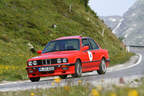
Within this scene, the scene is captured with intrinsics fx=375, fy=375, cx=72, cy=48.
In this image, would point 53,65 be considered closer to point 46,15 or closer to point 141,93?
point 141,93

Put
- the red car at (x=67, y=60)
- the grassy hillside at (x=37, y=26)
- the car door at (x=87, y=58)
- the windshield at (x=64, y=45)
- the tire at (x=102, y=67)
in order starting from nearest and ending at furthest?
the red car at (x=67, y=60), the car door at (x=87, y=58), the windshield at (x=64, y=45), the tire at (x=102, y=67), the grassy hillside at (x=37, y=26)

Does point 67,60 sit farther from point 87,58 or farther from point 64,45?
point 87,58

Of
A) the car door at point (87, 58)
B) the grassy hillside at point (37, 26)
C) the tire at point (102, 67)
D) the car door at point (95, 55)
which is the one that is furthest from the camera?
the grassy hillside at point (37, 26)

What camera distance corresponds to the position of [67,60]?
39.5ft

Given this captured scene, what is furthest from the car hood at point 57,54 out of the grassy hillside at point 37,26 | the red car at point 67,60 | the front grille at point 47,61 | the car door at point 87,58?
the grassy hillside at point 37,26

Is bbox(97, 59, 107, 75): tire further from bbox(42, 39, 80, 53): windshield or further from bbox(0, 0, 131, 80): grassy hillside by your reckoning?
bbox(0, 0, 131, 80): grassy hillside

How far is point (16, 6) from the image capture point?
145 feet

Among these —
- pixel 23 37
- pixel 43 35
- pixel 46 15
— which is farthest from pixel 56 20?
pixel 23 37

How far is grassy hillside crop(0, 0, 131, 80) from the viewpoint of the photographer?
101ft

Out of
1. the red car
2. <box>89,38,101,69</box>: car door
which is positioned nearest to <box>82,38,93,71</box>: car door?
the red car

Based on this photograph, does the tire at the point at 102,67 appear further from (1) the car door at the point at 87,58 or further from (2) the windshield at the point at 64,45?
(2) the windshield at the point at 64,45

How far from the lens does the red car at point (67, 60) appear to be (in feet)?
39.5

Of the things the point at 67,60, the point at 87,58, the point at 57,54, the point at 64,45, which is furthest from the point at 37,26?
the point at 67,60

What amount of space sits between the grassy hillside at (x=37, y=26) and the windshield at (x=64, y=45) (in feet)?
17.0
